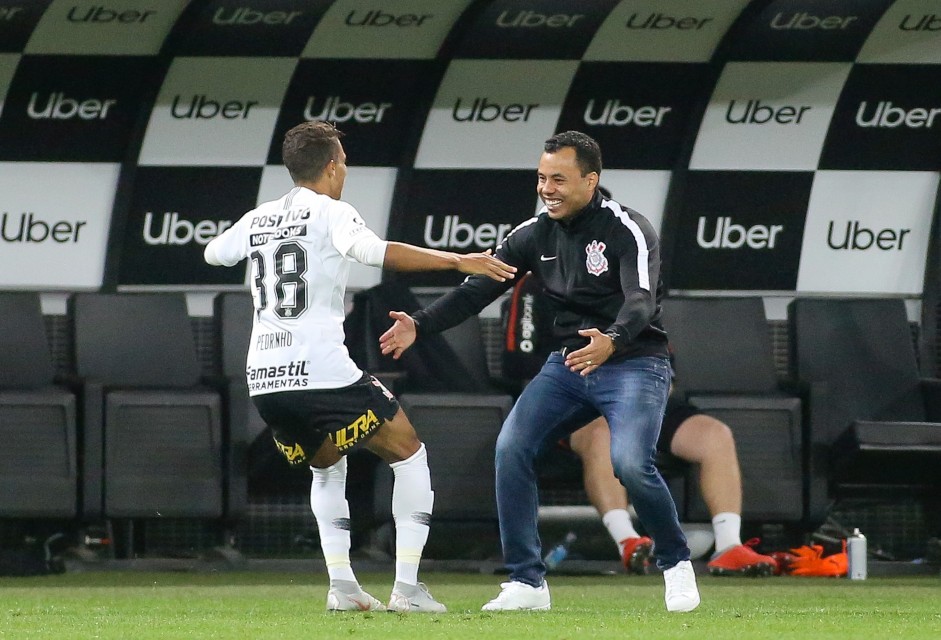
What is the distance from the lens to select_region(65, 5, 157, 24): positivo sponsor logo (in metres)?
8.25

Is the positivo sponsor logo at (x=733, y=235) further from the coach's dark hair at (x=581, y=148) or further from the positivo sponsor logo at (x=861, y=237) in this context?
the coach's dark hair at (x=581, y=148)

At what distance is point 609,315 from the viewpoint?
580 centimetres

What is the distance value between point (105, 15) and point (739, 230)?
3273 millimetres

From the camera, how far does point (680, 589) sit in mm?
5633

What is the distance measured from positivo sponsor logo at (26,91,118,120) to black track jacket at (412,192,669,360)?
10.5ft

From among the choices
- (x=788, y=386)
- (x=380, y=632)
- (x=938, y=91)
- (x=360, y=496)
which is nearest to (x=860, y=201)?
(x=938, y=91)

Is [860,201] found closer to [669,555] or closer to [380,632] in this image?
[669,555]

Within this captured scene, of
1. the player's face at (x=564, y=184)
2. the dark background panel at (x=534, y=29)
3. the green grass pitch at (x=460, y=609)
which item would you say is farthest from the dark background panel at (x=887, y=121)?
the player's face at (x=564, y=184)

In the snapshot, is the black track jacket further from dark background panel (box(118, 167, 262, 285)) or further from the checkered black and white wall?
dark background panel (box(118, 167, 262, 285))

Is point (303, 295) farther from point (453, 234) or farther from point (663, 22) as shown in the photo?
point (663, 22)

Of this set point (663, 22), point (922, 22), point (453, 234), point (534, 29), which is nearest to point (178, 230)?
point (453, 234)

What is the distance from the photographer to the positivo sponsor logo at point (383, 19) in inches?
335

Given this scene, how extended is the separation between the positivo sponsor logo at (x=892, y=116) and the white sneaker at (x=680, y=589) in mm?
3984

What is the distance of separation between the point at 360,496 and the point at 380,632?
3.22 metres
